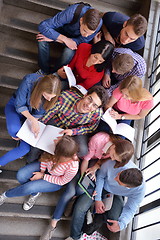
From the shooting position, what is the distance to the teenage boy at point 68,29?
2.12 meters

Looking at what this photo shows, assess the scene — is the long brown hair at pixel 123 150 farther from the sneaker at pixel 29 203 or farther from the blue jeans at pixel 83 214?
the sneaker at pixel 29 203

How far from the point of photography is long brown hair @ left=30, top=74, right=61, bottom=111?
79.2 inches

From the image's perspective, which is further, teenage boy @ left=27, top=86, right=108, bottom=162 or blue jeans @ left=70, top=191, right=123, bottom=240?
blue jeans @ left=70, top=191, right=123, bottom=240

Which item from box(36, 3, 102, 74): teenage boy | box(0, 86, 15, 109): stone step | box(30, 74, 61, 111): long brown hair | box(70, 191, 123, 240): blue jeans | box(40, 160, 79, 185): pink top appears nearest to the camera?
box(30, 74, 61, 111): long brown hair

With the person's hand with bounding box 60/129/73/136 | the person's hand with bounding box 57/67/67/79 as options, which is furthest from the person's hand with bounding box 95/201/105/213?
the person's hand with bounding box 57/67/67/79

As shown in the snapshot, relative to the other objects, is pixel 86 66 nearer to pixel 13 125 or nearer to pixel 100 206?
pixel 13 125

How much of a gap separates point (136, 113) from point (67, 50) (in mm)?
925

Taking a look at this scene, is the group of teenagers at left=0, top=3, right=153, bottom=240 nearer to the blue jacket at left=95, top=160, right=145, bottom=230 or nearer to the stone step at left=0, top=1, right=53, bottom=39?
the blue jacket at left=95, top=160, right=145, bottom=230

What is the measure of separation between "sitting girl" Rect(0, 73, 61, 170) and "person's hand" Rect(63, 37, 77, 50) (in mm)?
512

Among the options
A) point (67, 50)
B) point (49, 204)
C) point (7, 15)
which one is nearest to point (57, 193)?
point (49, 204)

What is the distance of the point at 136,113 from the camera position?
2.53 meters

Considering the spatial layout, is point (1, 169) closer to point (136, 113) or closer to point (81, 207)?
point (81, 207)

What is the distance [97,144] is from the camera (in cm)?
235

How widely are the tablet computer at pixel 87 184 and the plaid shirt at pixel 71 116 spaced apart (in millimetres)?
437
